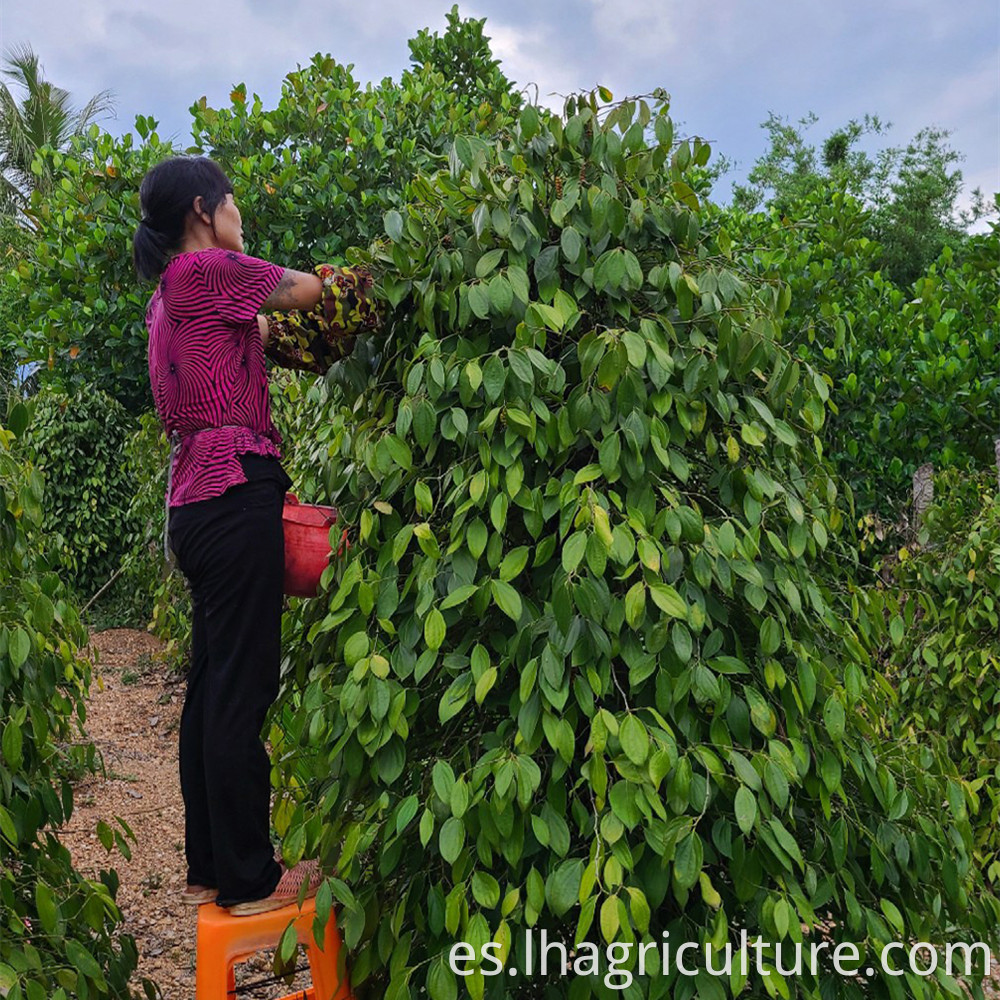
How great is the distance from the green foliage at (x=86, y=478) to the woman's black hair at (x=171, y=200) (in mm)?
8679

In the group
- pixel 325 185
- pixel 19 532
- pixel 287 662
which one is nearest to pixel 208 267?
pixel 19 532

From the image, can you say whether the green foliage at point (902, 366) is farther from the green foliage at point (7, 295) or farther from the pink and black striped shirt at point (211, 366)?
the green foliage at point (7, 295)

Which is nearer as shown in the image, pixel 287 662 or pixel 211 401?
pixel 211 401

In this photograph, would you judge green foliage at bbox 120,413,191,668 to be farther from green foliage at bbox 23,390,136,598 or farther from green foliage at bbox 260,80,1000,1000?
green foliage at bbox 260,80,1000,1000

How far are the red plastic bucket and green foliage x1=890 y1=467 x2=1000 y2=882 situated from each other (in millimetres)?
2393

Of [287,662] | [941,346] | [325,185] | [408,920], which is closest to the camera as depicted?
[408,920]

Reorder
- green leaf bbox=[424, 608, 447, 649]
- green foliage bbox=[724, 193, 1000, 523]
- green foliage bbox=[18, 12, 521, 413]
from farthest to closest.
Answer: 1. green foliage bbox=[18, 12, 521, 413]
2. green foliage bbox=[724, 193, 1000, 523]
3. green leaf bbox=[424, 608, 447, 649]

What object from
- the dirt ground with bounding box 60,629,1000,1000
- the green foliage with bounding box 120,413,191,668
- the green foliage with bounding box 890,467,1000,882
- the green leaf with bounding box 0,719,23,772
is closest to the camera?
the green leaf with bounding box 0,719,23,772

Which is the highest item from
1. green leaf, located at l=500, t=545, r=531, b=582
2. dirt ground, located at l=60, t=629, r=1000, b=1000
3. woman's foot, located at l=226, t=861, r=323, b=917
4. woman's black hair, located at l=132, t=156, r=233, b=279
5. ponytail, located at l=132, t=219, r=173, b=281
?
woman's black hair, located at l=132, t=156, r=233, b=279

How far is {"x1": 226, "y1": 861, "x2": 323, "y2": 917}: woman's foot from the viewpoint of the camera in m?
2.11

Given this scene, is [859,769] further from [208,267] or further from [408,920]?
[208,267]

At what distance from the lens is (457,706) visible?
1858mm

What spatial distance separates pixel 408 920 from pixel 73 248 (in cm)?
587

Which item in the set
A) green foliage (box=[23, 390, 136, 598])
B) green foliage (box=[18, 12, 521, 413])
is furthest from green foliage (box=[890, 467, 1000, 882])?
green foliage (box=[23, 390, 136, 598])
